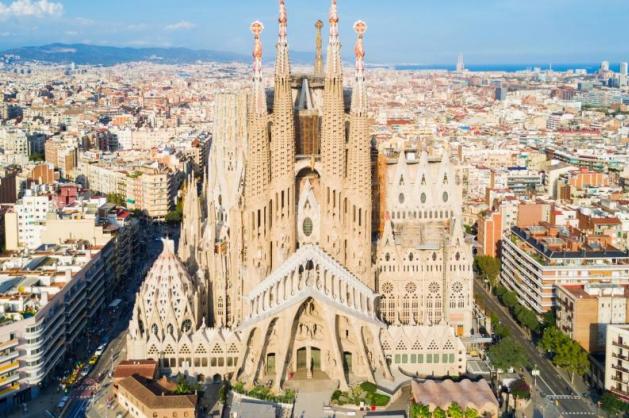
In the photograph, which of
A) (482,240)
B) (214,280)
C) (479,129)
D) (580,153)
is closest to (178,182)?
(482,240)

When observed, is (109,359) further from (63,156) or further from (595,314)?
→ (63,156)

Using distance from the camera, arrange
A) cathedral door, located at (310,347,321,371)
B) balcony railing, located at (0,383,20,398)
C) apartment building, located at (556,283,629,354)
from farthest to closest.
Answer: apartment building, located at (556,283,629,354) → cathedral door, located at (310,347,321,371) → balcony railing, located at (0,383,20,398)

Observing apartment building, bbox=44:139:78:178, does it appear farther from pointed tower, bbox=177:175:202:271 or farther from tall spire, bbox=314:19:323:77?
tall spire, bbox=314:19:323:77

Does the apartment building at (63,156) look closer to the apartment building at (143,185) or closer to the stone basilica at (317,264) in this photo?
the apartment building at (143,185)

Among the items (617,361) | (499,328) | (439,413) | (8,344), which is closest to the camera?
(439,413)

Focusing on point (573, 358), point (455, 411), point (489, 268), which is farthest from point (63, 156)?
point (455, 411)

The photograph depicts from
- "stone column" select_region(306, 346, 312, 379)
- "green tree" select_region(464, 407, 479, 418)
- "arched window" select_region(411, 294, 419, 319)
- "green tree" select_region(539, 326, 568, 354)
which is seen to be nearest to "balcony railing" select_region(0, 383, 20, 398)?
"stone column" select_region(306, 346, 312, 379)

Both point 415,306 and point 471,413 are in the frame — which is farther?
point 415,306

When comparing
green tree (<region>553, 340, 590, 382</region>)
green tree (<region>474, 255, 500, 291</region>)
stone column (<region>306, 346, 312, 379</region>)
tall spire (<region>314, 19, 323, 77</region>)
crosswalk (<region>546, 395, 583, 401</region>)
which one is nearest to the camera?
crosswalk (<region>546, 395, 583, 401</region>)
